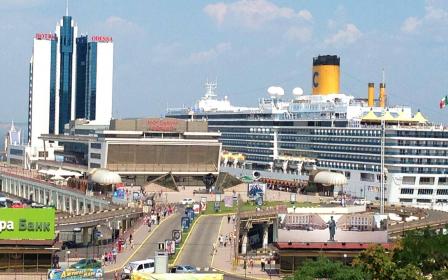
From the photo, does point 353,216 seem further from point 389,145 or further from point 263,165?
point 263,165

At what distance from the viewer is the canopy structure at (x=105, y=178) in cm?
11856

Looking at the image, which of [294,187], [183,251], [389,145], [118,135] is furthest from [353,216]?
[118,135]

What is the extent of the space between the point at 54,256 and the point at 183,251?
9.91 meters

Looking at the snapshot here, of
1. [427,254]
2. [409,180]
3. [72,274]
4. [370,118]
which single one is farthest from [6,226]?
[370,118]

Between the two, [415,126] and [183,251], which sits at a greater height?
[415,126]

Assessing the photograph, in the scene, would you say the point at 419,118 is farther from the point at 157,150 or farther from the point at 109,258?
the point at 109,258

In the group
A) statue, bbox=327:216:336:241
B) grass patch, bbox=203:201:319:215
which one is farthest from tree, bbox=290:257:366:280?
grass patch, bbox=203:201:319:215

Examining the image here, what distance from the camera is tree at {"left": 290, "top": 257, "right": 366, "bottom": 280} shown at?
45.8m

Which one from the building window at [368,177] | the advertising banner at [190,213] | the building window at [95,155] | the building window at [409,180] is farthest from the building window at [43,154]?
the advertising banner at [190,213]

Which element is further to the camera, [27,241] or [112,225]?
[112,225]

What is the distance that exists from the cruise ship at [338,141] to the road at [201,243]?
20.6 m

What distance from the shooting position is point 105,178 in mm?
118875

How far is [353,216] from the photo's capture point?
6500cm

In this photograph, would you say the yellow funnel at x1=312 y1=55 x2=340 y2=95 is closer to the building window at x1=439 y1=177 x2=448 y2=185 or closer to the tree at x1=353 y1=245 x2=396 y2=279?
the building window at x1=439 y1=177 x2=448 y2=185
